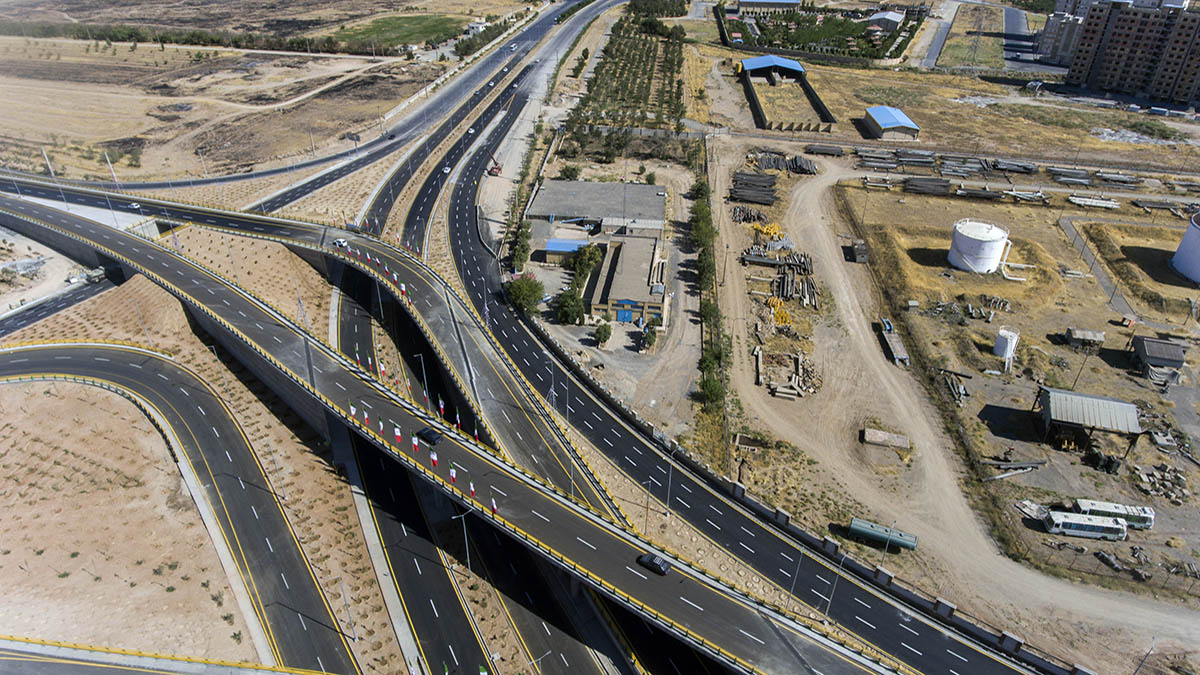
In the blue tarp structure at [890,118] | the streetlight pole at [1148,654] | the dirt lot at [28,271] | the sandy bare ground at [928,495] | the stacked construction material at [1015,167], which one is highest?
the blue tarp structure at [890,118]

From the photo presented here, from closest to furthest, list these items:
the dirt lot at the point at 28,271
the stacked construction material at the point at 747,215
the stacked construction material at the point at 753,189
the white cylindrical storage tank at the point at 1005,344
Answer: the white cylindrical storage tank at the point at 1005,344
the dirt lot at the point at 28,271
the stacked construction material at the point at 747,215
the stacked construction material at the point at 753,189

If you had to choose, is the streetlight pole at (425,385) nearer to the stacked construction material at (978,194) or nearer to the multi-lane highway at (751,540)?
the multi-lane highway at (751,540)

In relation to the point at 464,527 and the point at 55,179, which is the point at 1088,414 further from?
the point at 55,179

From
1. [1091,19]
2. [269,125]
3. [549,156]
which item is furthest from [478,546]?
[1091,19]

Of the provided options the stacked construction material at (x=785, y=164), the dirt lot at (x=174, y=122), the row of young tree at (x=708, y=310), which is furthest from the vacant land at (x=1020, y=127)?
the dirt lot at (x=174, y=122)

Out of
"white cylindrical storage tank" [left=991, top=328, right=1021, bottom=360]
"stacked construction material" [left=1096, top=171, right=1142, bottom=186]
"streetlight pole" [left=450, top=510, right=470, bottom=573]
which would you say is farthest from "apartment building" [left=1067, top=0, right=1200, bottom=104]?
"streetlight pole" [left=450, top=510, right=470, bottom=573]

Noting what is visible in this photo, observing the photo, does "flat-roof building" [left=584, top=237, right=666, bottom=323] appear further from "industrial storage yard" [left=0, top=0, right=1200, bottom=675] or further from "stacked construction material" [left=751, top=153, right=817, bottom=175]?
"stacked construction material" [left=751, top=153, right=817, bottom=175]

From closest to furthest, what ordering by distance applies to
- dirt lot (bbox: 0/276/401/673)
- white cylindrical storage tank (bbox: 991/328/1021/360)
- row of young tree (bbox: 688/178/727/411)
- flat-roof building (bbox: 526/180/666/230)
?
dirt lot (bbox: 0/276/401/673) < row of young tree (bbox: 688/178/727/411) < white cylindrical storage tank (bbox: 991/328/1021/360) < flat-roof building (bbox: 526/180/666/230)
